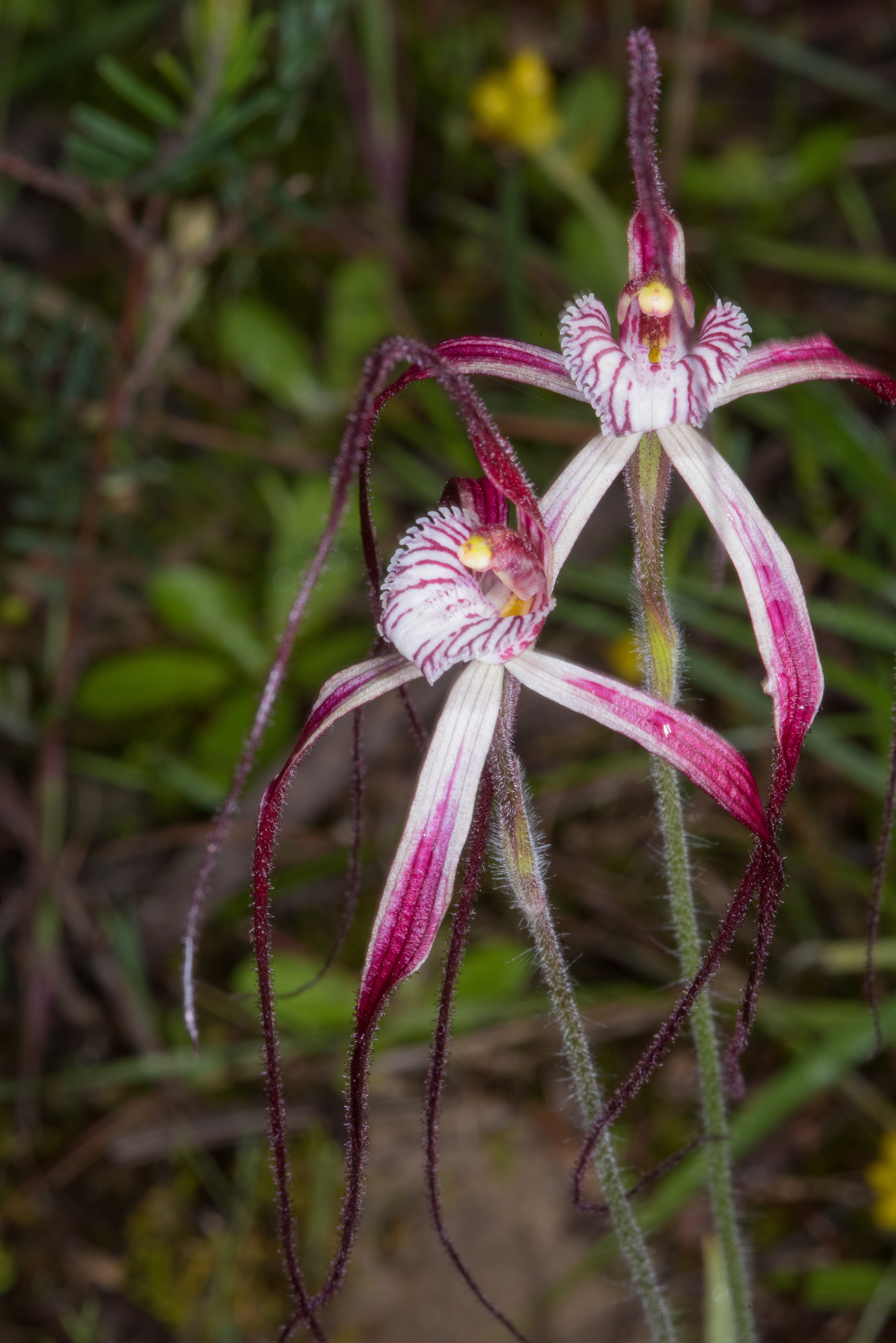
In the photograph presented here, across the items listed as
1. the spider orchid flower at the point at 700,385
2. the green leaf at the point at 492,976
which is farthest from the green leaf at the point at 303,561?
the spider orchid flower at the point at 700,385

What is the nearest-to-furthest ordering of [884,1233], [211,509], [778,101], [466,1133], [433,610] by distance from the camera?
[433,610] → [884,1233] → [466,1133] → [211,509] → [778,101]

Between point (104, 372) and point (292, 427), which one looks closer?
point (104, 372)

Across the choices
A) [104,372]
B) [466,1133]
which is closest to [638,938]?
[466,1133]

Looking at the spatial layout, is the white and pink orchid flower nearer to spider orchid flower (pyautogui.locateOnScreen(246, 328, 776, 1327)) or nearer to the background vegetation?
spider orchid flower (pyautogui.locateOnScreen(246, 328, 776, 1327))

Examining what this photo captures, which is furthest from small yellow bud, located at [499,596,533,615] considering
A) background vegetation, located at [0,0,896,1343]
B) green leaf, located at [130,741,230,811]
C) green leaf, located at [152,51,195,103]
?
green leaf, located at [130,741,230,811]

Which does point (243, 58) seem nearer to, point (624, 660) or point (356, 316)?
point (356, 316)

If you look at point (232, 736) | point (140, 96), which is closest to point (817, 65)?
point (140, 96)

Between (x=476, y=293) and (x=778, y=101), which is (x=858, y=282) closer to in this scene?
(x=778, y=101)
